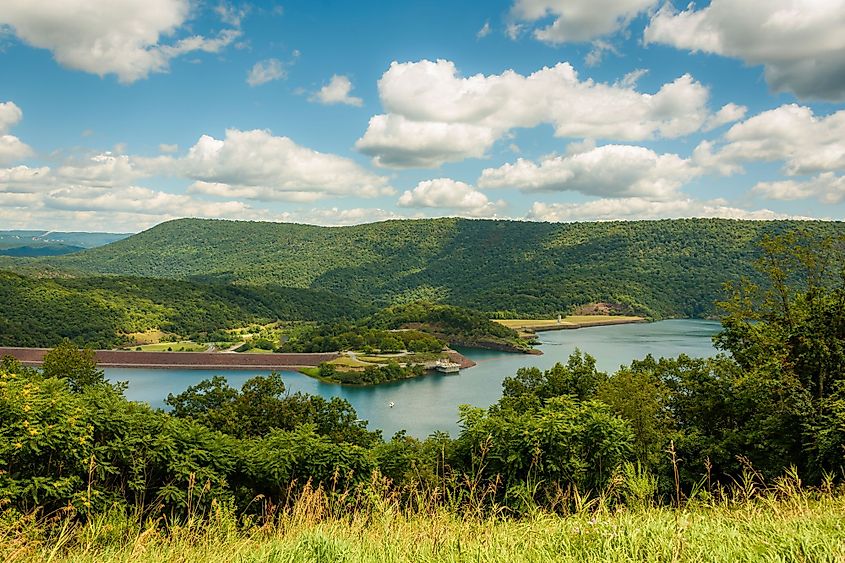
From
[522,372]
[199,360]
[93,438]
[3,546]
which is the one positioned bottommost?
[199,360]

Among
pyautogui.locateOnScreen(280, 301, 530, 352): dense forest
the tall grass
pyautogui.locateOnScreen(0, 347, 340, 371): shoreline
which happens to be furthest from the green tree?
pyautogui.locateOnScreen(280, 301, 530, 352): dense forest

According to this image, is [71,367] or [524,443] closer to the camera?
[524,443]

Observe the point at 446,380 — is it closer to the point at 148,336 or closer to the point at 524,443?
the point at 148,336

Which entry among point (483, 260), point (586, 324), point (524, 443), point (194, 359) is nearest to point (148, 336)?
point (194, 359)

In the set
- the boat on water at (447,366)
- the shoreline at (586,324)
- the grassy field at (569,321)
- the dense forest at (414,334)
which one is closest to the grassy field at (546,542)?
the boat on water at (447,366)

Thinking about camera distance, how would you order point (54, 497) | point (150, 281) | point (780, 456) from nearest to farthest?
point (54, 497) < point (780, 456) < point (150, 281)

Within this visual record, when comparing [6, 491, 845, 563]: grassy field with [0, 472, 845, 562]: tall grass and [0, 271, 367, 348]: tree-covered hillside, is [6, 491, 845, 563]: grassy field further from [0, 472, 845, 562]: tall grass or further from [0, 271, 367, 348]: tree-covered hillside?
[0, 271, 367, 348]: tree-covered hillside

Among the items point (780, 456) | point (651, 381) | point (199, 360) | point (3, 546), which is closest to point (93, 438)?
point (3, 546)

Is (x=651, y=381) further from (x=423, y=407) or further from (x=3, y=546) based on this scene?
(x=423, y=407)
